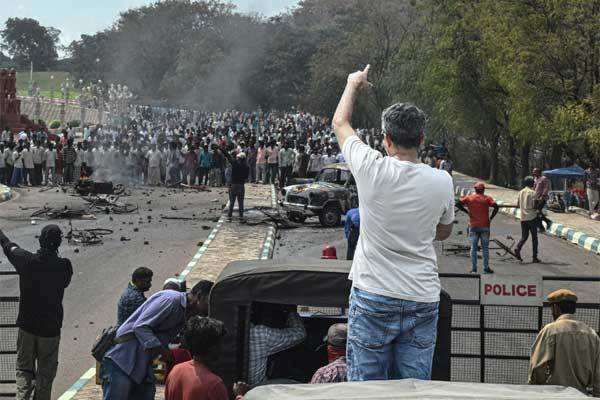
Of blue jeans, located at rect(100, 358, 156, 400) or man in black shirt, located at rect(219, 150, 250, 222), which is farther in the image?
man in black shirt, located at rect(219, 150, 250, 222)

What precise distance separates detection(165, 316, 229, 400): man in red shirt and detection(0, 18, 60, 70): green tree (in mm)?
197316

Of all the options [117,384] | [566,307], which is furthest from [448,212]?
[117,384]

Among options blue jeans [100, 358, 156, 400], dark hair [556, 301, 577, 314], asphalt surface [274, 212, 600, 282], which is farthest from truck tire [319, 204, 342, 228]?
blue jeans [100, 358, 156, 400]

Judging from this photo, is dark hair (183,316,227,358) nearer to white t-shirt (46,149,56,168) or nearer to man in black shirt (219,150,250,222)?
man in black shirt (219,150,250,222)

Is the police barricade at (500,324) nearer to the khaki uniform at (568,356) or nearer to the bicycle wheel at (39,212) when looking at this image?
the khaki uniform at (568,356)

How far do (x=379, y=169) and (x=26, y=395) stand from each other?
5.91 metres

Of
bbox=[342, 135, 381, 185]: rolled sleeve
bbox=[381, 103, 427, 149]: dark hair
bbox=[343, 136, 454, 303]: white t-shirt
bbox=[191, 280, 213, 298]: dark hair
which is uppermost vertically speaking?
bbox=[381, 103, 427, 149]: dark hair

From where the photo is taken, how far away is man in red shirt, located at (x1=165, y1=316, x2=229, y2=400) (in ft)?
20.0

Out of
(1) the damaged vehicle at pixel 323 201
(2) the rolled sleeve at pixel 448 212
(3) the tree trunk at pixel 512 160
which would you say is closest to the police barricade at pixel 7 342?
(2) the rolled sleeve at pixel 448 212

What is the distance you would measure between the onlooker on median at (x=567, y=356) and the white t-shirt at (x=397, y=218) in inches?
127

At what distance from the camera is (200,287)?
866cm

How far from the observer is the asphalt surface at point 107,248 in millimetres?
14281

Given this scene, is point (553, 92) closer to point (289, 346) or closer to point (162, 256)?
point (162, 256)

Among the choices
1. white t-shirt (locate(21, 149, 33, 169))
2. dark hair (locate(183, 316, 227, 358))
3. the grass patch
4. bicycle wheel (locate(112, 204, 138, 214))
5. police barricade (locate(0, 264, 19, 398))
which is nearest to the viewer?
dark hair (locate(183, 316, 227, 358))
